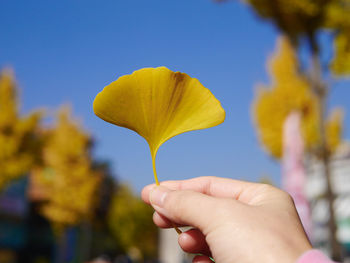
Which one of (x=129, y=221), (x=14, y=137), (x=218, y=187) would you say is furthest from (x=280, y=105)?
(x=129, y=221)

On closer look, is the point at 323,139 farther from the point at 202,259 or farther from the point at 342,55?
the point at 202,259

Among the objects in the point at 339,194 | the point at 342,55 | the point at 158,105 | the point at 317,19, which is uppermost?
the point at 317,19

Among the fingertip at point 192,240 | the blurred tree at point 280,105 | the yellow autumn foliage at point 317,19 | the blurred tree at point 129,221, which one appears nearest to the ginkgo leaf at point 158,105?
the fingertip at point 192,240

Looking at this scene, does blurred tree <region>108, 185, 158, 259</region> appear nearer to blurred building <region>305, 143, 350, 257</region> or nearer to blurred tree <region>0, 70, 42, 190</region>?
blurred building <region>305, 143, 350, 257</region>

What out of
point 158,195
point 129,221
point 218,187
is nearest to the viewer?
point 158,195

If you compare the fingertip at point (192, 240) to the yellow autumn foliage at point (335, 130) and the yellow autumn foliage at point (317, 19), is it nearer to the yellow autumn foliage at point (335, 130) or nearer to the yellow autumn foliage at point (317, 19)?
the yellow autumn foliage at point (317, 19)

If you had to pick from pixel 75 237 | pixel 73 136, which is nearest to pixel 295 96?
pixel 73 136

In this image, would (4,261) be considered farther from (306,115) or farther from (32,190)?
(306,115)

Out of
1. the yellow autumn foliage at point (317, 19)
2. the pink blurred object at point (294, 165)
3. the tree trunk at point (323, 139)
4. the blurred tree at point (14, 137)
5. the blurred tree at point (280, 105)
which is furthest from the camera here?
the blurred tree at point (280, 105)
